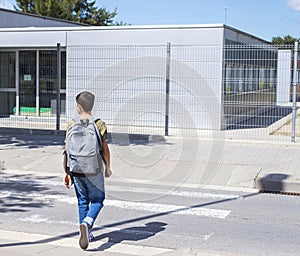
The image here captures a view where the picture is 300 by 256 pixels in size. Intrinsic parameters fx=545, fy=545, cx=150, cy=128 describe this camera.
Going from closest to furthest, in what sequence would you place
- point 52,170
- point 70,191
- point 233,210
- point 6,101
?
point 233,210 < point 70,191 < point 52,170 < point 6,101

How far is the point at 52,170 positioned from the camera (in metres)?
11.2

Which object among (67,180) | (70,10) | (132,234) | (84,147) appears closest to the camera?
(84,147)

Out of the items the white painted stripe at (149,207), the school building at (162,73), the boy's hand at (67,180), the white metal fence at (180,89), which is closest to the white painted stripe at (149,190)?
the white painted stripe at (149,207)

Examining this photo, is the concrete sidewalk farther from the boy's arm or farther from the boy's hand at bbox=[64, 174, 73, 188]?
the boy's arm

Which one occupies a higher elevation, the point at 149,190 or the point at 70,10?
the point at 70,10

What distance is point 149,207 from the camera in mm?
8094

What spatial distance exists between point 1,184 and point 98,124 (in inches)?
190

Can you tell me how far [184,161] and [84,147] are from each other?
6.46m

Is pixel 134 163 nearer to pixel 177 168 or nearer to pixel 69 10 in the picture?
pixel 177 168

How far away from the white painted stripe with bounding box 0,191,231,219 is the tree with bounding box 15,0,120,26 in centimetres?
3954

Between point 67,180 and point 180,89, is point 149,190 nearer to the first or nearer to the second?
point 67,180

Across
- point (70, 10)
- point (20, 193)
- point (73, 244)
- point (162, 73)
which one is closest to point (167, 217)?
point (73, 244)

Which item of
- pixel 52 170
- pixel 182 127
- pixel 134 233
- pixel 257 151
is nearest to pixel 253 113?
pixel 182 127

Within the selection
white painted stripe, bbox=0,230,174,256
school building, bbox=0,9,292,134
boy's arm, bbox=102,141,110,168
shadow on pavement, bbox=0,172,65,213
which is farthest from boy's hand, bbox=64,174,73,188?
school building, bbox=0,9,292,134
